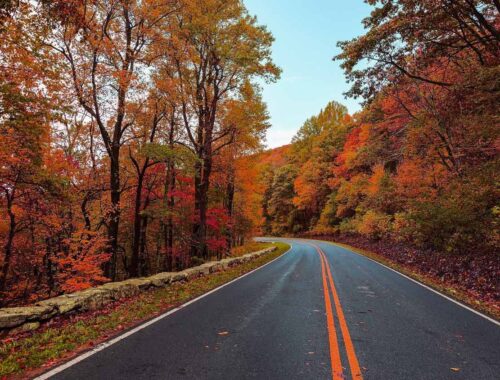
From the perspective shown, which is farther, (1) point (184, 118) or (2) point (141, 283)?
(1) point (184, 118)

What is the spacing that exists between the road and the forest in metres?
5.64

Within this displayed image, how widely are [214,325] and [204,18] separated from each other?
43.8 ft

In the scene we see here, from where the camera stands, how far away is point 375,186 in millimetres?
29000

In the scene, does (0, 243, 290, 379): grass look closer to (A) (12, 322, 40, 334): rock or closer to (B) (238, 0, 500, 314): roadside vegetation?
(A) (12, 322, 40, 334): rock

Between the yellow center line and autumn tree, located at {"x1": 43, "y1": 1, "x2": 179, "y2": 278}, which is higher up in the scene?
autumn tree, located at {"x1": 43, "y1": 1, "x2": 179, "y2": 278}

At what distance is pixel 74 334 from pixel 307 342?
412cm

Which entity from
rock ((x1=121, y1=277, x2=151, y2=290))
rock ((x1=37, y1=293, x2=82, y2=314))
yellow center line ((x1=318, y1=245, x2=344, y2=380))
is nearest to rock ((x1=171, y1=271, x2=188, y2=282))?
rock ((x1=121, y1=277, x2=151, y2=290))

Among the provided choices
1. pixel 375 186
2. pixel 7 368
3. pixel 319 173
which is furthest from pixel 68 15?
pixel 319 173

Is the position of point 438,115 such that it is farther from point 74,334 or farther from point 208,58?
point 74,334

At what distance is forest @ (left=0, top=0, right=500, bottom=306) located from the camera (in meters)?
9.62

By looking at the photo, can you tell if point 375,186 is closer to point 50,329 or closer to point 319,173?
point 319,173

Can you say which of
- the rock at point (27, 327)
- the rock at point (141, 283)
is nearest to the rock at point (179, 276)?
the rock at point (141, 283)

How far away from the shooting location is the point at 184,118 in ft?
56.3

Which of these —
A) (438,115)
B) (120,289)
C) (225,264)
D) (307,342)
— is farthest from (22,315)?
(438,115)
